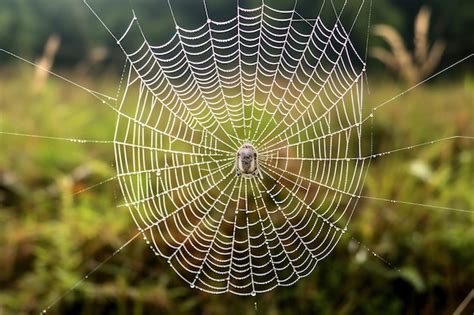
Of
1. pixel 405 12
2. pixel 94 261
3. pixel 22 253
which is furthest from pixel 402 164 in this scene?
pixel 405 12

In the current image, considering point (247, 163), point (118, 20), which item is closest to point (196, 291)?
point (247, 163)

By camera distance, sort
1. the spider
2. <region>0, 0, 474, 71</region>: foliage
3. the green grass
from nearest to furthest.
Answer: the spider < the green grass < <region>0, 0, 474, 71</region>: foliage

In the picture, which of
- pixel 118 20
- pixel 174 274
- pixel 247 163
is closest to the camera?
pixel 247 163

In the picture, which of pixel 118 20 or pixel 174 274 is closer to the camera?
pixel 174 274

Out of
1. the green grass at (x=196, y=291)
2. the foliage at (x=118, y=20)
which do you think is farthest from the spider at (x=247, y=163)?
the foliage at (x=118, y=20)

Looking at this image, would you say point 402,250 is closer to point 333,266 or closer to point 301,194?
point 333,266

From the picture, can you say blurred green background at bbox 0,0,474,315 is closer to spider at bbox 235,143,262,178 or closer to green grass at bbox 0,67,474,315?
green grass at bbox 0,67,474,315

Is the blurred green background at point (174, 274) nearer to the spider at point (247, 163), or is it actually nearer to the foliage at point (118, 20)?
the spider at point (247, 163)

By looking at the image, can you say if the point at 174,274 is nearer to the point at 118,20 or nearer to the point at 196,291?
the point at 196,291

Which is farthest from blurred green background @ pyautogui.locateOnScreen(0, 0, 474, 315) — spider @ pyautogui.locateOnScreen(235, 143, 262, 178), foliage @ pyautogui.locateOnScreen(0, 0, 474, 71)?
foliage @ pyautogui.locateOnScreen(0, 0, 474, 71)
